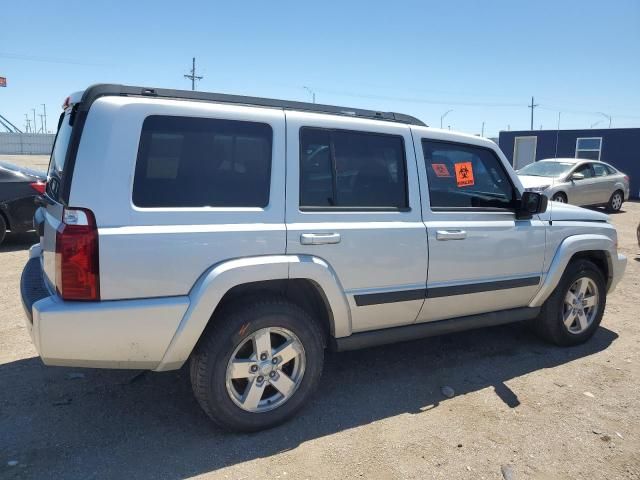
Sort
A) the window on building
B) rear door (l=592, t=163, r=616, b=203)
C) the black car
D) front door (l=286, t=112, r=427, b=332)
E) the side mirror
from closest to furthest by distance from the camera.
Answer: front door (l=286, t=112, r=427, b=332) < the side mirror < the black car < rear door (l=592, t=163, r=616, b=203) < the window on building

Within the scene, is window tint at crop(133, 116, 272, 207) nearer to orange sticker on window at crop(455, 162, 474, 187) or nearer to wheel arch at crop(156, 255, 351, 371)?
wheel arch at crop(156, 255, 351, 371)

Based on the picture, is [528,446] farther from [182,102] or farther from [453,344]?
[182,102]

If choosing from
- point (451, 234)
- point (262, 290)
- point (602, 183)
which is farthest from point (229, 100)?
point (602, 183)

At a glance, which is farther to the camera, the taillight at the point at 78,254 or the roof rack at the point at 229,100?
the roof rack at the point at 229,100

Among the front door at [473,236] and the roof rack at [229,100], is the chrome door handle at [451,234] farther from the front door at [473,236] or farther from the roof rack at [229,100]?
the roof rack at [229,100]

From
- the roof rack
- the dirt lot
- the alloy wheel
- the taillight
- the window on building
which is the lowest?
the dirt lot

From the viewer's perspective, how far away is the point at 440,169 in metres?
3.71

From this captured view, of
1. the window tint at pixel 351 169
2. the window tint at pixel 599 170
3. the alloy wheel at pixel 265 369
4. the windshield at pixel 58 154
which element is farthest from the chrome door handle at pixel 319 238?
the window tint at pixel 599 170

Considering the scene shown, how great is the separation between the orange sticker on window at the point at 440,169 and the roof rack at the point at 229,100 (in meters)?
0.32

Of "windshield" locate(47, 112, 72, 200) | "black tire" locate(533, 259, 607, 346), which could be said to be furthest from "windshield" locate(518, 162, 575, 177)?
"windshield" locate(47, 112, 72, 200)

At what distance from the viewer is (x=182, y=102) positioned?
2773 mm

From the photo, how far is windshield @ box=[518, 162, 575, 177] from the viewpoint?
13.5 m

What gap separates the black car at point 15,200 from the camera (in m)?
7.55

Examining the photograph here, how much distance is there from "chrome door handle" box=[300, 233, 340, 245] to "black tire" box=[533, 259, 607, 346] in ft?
7.87
